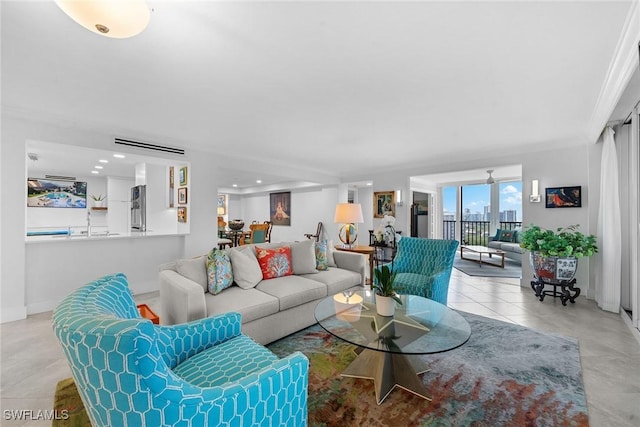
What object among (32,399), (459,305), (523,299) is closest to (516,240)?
Result: (523,299)

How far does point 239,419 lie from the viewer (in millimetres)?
1003

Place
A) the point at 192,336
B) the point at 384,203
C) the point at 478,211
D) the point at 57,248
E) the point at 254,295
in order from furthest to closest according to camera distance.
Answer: the point at 478,211
the point at 384,203
the point at 57,248
the point at 254,295
the point at 192,336

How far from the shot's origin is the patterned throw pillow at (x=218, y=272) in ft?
8.32

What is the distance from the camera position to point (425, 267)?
3.38 m

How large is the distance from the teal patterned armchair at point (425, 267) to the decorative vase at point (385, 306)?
36.9 inches

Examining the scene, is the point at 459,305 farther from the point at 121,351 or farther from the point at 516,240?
the point at 516,240

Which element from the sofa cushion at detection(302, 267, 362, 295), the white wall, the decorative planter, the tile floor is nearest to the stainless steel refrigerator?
the white wall

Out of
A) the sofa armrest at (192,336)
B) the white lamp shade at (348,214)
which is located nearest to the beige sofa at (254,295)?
the sofa armrest at (192,336)

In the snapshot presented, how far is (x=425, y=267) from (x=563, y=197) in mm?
2810

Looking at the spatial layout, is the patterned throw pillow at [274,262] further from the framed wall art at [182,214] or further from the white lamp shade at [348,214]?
the framed wall art at [182,214]

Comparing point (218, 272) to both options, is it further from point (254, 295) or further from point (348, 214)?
point (348, 214)

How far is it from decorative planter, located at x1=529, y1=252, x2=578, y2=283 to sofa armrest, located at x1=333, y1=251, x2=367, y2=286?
2.55 meters

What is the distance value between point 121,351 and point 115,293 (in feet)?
2.19

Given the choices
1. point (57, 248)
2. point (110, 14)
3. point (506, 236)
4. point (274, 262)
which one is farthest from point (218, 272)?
point (506, 236)
